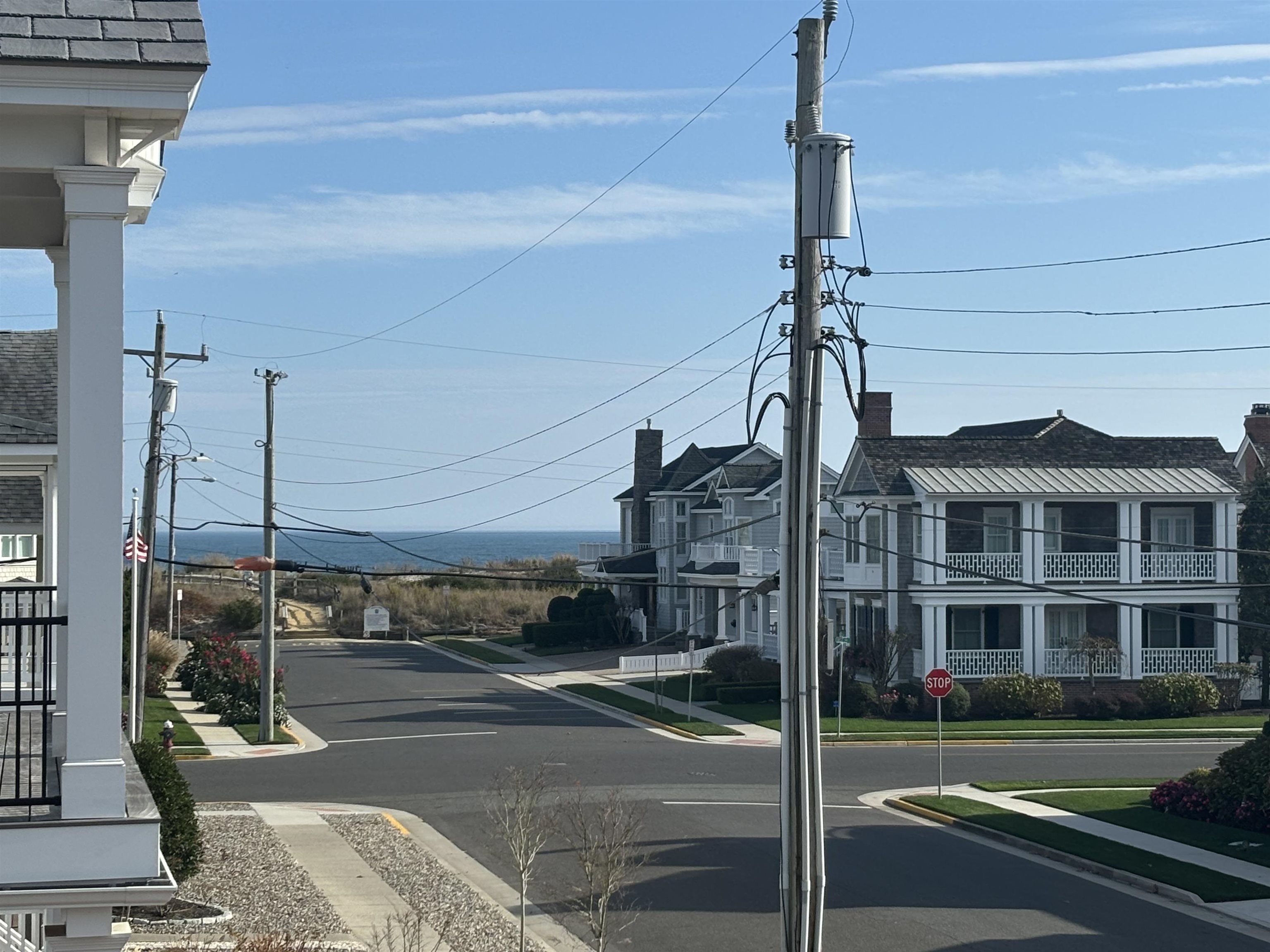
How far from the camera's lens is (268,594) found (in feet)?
107

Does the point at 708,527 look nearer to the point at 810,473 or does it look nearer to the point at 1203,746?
the point at 1203,746

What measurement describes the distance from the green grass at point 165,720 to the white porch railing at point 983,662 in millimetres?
22347

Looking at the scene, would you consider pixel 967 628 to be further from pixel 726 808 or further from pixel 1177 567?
pixel 726 808

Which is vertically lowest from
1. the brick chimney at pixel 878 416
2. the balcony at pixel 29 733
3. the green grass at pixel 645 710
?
the green grass at pixel 645 710

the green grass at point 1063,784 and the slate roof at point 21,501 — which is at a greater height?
the slate roof at point 21,501

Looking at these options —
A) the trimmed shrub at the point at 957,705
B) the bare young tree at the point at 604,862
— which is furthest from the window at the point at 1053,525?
the bare young tree at the point at 604,862

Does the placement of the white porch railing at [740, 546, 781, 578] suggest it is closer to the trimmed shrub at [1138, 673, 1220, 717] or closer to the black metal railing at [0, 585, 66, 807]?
the trimmed shrub at [1138, 673, 1220, 717]

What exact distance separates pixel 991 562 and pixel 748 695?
8946mm

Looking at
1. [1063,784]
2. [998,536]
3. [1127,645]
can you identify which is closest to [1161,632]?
[1127,645]

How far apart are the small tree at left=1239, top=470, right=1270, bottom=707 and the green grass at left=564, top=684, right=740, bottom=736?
59.4 feet

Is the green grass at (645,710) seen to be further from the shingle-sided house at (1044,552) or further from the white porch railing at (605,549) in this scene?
the white porch railing at (605,549)

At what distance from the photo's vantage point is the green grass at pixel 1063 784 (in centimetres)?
2700

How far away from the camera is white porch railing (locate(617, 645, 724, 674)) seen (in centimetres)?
5016

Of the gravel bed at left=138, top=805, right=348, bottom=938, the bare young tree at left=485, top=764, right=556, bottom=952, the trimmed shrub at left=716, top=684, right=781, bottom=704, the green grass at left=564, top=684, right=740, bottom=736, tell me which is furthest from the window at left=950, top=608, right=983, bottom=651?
the gravel bed at left=138, top=805, right=348, bottom=938
